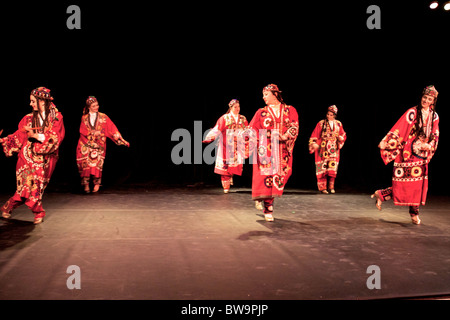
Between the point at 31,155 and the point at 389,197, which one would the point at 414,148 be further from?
the point at 31,155

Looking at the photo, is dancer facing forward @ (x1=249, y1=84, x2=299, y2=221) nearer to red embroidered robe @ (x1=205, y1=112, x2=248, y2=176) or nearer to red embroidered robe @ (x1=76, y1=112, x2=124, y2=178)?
red embroidered robe @ (x1=205, y1=112, x2=248, y2=176)

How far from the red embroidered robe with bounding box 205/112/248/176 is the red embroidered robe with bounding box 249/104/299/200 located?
2.04 metres

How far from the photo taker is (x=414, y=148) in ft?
12.0

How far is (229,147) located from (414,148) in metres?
2.82

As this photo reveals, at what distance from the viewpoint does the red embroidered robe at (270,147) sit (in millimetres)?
3807

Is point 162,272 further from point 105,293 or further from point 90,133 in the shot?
point 90,133

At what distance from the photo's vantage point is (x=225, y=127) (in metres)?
5.89

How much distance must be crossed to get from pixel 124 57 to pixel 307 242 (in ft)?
16.0

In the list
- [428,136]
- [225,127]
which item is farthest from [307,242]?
[225,127]

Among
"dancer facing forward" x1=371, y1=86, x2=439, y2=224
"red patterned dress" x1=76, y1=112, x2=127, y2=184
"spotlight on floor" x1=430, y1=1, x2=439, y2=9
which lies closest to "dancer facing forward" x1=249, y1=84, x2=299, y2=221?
"dancer facing forward" x1=371, y1=86, x2=439, y2=224

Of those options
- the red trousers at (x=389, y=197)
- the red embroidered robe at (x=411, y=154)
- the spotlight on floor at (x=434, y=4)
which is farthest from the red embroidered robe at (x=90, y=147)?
the spotlight on floor at (x=434, y=4)

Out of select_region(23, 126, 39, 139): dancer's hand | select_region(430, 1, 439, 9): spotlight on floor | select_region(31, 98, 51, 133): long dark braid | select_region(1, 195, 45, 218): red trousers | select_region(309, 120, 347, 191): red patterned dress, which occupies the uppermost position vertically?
select_region(430, 1, 439, 9): spotlight on floor

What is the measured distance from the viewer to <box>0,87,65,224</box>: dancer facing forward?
3480mm

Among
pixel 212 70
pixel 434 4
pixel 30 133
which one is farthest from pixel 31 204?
pixel 434 4
